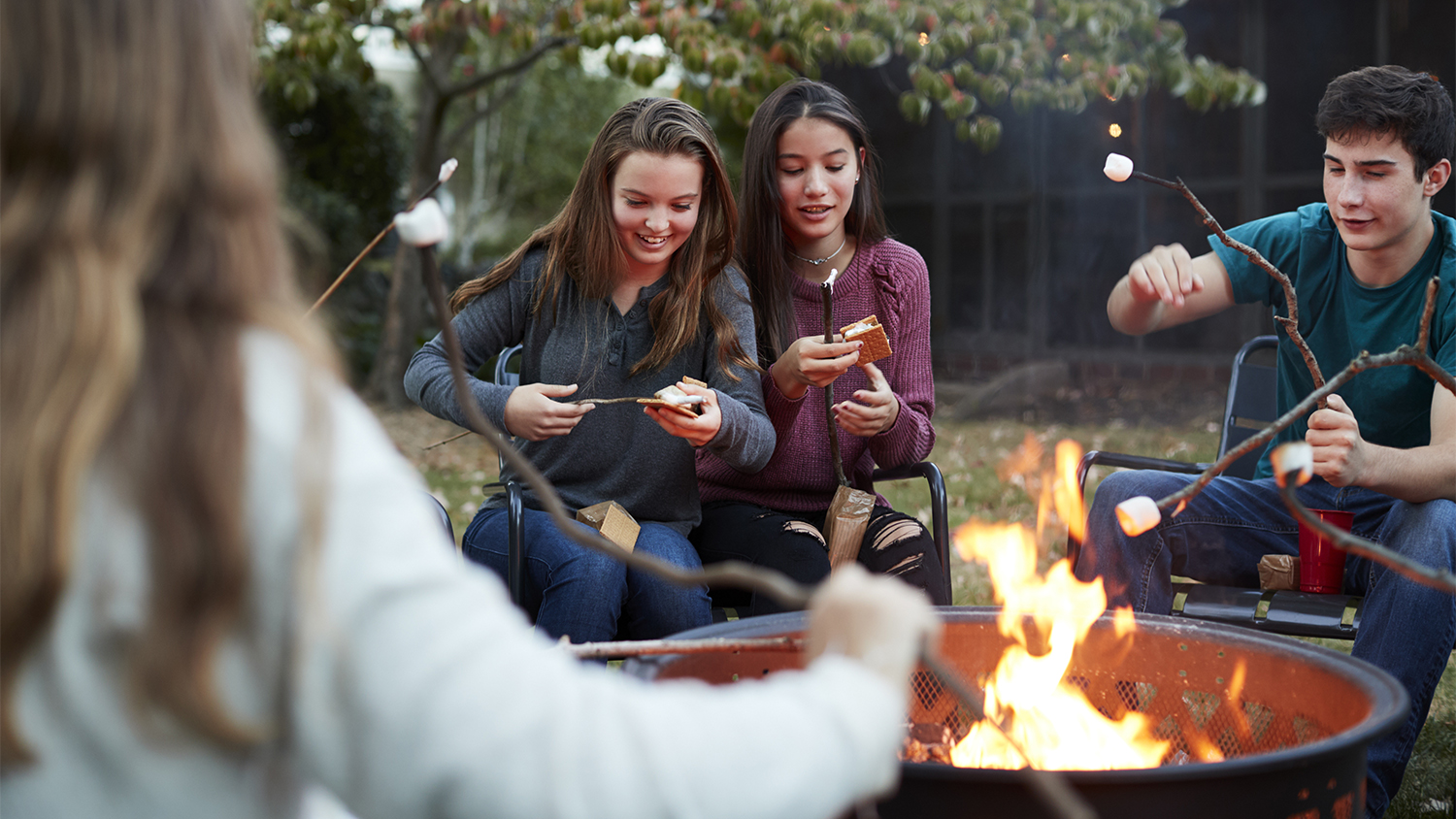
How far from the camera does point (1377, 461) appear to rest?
217cm

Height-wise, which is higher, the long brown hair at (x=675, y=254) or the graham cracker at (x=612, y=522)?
the long brown hair at (x=675, y=254)

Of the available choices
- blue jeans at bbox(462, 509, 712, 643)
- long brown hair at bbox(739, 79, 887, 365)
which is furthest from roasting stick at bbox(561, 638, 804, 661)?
long brown hair at bbox(739, 79, 887, 365)

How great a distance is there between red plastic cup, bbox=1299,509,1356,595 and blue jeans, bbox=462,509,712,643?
3.90 ft

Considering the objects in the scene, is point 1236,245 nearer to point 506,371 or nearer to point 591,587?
point 591,587

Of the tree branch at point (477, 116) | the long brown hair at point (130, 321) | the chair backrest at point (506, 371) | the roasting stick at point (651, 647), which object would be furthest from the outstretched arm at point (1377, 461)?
the tree branch at point (477, 116)

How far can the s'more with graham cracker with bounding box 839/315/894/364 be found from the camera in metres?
2.40

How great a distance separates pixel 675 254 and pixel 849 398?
516mm

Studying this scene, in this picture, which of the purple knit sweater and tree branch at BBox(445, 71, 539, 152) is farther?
tree branch at BBox(445, 71, 539, 152)

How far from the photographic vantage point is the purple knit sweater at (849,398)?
2643 mm

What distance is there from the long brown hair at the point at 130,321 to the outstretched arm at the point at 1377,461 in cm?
189

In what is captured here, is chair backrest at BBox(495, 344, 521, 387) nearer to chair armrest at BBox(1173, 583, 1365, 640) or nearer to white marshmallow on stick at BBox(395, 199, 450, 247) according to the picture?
chair armrest at BBox(1173, 583, 1365, 640)

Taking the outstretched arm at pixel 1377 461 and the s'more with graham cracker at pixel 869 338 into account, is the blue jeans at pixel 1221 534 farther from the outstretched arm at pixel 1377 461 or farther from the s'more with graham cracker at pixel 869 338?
the s'more with graham cracker at pixel 869 338

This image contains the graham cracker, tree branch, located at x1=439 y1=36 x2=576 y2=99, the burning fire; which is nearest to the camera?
the burning fire

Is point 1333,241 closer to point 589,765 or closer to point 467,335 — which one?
point 467,335
